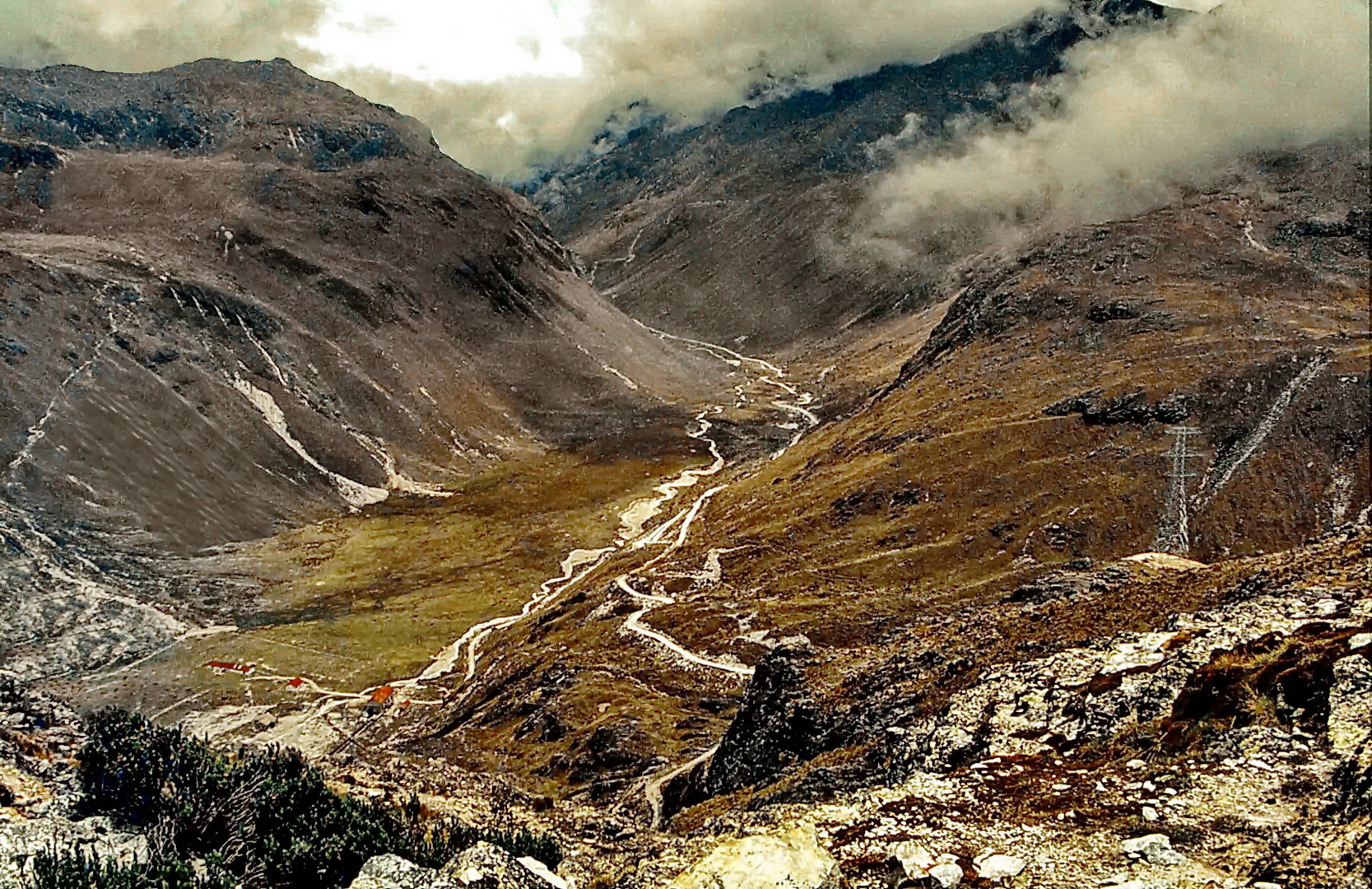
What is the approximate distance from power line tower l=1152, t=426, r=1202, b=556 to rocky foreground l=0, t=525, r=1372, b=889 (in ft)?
302

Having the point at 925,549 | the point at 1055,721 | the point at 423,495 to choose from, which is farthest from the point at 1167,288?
the point at 1055,721

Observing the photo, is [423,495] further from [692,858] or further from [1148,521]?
[692,858]

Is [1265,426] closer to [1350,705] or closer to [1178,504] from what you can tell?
[1178,504]

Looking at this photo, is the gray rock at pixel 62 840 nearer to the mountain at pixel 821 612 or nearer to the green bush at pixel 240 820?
the green bush at pixel 240 820

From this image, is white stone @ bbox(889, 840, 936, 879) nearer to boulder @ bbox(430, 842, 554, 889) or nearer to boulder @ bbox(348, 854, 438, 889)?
boulder @ bbox(430, 842, 554, 889)

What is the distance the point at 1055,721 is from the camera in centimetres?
2531

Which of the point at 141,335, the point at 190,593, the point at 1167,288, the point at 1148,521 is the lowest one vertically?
the point at 1148,521

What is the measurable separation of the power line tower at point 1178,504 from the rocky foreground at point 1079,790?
91960 millimetres

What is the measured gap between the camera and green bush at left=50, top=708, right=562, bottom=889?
2067cm

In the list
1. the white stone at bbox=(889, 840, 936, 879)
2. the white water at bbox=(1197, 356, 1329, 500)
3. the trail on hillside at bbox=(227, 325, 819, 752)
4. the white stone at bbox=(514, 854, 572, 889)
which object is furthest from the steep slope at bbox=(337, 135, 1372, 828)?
the white stone at bbox=(514, 854, 572, 889)

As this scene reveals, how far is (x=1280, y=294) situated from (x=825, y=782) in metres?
206

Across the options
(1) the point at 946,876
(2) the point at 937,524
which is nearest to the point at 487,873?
(1) the point at 946,876

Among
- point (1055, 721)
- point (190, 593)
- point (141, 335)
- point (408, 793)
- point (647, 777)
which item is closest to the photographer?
point (1055, 721)

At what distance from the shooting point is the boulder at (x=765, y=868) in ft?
54.2
